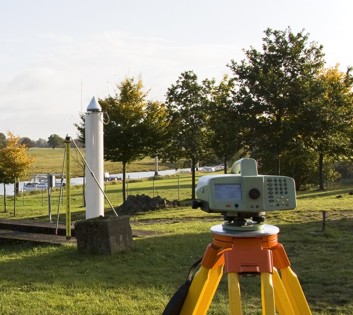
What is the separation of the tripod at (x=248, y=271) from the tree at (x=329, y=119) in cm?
1911

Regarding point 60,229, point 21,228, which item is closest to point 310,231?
point 60,229

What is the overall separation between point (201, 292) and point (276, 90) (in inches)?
757

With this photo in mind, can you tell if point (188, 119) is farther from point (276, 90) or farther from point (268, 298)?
point (268, 298)

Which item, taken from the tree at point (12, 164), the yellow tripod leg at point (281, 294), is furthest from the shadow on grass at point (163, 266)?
the tree at point (12, 164)

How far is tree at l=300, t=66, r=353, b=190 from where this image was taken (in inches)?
819

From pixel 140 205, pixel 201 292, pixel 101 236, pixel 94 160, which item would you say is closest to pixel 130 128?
pixel 140 205

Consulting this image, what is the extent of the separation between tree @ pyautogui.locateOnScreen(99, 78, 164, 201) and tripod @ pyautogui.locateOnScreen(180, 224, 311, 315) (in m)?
18.8

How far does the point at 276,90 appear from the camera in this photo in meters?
20.8

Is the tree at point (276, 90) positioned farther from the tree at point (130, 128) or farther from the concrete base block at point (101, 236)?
the concrete base block at point (101, 236)

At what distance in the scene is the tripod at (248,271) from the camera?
219 centimetres

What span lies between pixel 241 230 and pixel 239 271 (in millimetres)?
185

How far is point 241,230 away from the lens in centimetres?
229

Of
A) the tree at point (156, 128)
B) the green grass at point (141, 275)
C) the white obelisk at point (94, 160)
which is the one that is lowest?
the green grass at point (141, 275)

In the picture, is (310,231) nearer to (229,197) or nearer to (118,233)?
(118,233)
